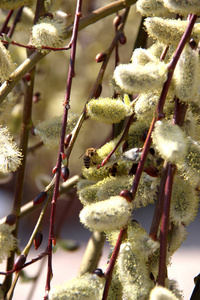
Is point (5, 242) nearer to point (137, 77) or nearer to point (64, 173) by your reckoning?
point (64, 173)

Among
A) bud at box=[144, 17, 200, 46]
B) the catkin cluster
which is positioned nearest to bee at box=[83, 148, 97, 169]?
the catkin cluster

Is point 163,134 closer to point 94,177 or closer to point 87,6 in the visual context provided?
point 94,177

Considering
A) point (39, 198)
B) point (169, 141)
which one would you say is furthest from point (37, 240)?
point (169, 141)

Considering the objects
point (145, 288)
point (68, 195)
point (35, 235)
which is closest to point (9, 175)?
point (68, 195)

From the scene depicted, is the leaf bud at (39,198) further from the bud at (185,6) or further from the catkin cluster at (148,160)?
the bud at (185,6)

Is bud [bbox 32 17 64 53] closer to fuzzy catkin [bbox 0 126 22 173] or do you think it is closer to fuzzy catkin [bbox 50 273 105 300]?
fuzzy catkin [bbox 0 126 22 173]

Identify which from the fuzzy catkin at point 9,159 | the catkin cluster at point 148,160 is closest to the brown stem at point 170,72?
the catkin cluster at point 148,160

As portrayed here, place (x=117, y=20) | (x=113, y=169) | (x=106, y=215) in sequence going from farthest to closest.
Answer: (x=117, y=20) → (x=113, y=169) → (x=106, y=215)
